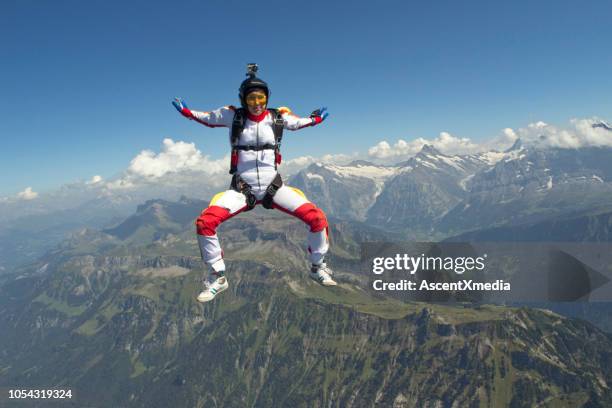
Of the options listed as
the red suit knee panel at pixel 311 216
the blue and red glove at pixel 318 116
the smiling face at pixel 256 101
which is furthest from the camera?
the blue and red glove at pixel 318 116

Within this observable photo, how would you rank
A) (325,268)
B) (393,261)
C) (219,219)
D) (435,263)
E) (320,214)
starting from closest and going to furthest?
(219,219) < (320,214) < (325,268) < (393,261) < (435,263)

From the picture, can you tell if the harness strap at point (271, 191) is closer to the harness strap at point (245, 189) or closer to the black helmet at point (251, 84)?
the harness strap at point (245, 189)

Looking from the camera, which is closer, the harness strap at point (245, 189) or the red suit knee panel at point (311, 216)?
the red suit knee panel at point (311, 216)

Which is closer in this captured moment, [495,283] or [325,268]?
[325,268]

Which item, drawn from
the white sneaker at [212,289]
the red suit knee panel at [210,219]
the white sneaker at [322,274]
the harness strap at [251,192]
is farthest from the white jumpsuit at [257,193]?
the white sneaker at [212,289]

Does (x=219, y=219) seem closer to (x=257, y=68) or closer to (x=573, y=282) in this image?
(x=257, y=68)

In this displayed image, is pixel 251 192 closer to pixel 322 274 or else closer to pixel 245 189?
pixel 245 189

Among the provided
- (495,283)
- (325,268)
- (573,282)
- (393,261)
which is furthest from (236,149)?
(573,282)

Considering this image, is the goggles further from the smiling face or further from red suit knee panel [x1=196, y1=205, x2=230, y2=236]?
red suit knee panel [x1=196, y1=205, x2=230, y2=236]
